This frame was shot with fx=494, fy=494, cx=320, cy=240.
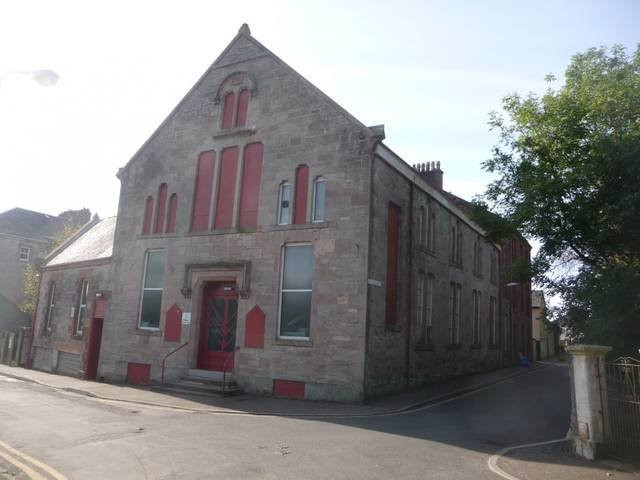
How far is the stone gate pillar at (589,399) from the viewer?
8.94 meters

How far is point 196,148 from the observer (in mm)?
19922

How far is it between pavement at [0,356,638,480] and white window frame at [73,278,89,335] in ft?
23.6

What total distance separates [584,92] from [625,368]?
29.5 feet

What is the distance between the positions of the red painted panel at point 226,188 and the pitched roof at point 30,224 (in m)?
36.3

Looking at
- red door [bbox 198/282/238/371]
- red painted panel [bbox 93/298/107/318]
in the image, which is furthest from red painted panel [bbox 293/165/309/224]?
red painted panel [bbox 93/298/107/318]

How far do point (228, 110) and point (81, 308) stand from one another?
12.3 m

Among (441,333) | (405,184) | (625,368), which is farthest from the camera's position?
(441,333)

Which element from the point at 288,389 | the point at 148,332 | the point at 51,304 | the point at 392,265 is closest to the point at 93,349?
the point at 148,332

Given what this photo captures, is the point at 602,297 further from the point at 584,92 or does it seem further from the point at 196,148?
the point at 196,148

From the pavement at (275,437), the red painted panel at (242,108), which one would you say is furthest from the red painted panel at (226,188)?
the pavement at (275,437)

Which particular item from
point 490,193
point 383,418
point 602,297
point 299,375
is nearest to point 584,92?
point 490,193

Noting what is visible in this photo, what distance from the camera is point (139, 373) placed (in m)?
19.0

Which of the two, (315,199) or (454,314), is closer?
(315,199)

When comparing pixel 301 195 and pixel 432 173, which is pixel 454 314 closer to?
pixel 432 173
